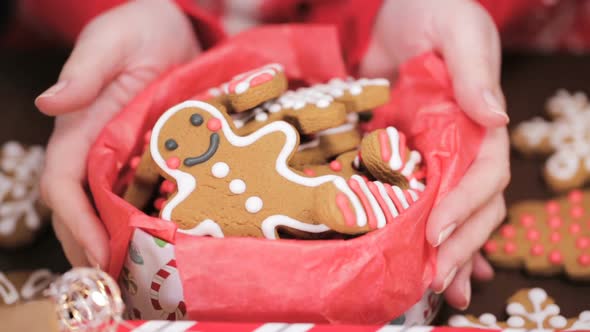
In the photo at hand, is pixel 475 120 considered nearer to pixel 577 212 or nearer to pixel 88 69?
pixel 577 212

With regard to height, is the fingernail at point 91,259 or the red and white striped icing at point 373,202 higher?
the red and white striped icing at point 373,202

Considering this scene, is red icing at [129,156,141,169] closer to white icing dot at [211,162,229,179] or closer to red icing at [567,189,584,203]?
white icing dot at [211,162,229,179]

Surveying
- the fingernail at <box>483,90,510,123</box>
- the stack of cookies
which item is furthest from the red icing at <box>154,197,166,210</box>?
the fingernail at <box>483,90,510,123</box>

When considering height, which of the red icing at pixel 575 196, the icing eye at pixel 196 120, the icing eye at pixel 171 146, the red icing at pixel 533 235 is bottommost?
the red icing at pixel 533 235

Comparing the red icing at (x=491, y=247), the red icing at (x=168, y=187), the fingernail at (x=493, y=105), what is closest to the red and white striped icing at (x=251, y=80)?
the red icing at (x=168, y=187)

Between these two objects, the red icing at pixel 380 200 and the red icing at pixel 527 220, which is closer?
the red icing at pixel 380 200

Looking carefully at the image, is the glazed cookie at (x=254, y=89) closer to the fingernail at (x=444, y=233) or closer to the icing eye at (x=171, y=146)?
the icing eye at (x=171, y=146)

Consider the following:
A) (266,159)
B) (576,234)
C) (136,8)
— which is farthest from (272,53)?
(576,234)

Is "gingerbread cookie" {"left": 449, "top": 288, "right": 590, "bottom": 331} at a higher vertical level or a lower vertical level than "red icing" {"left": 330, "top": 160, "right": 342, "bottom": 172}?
lower
